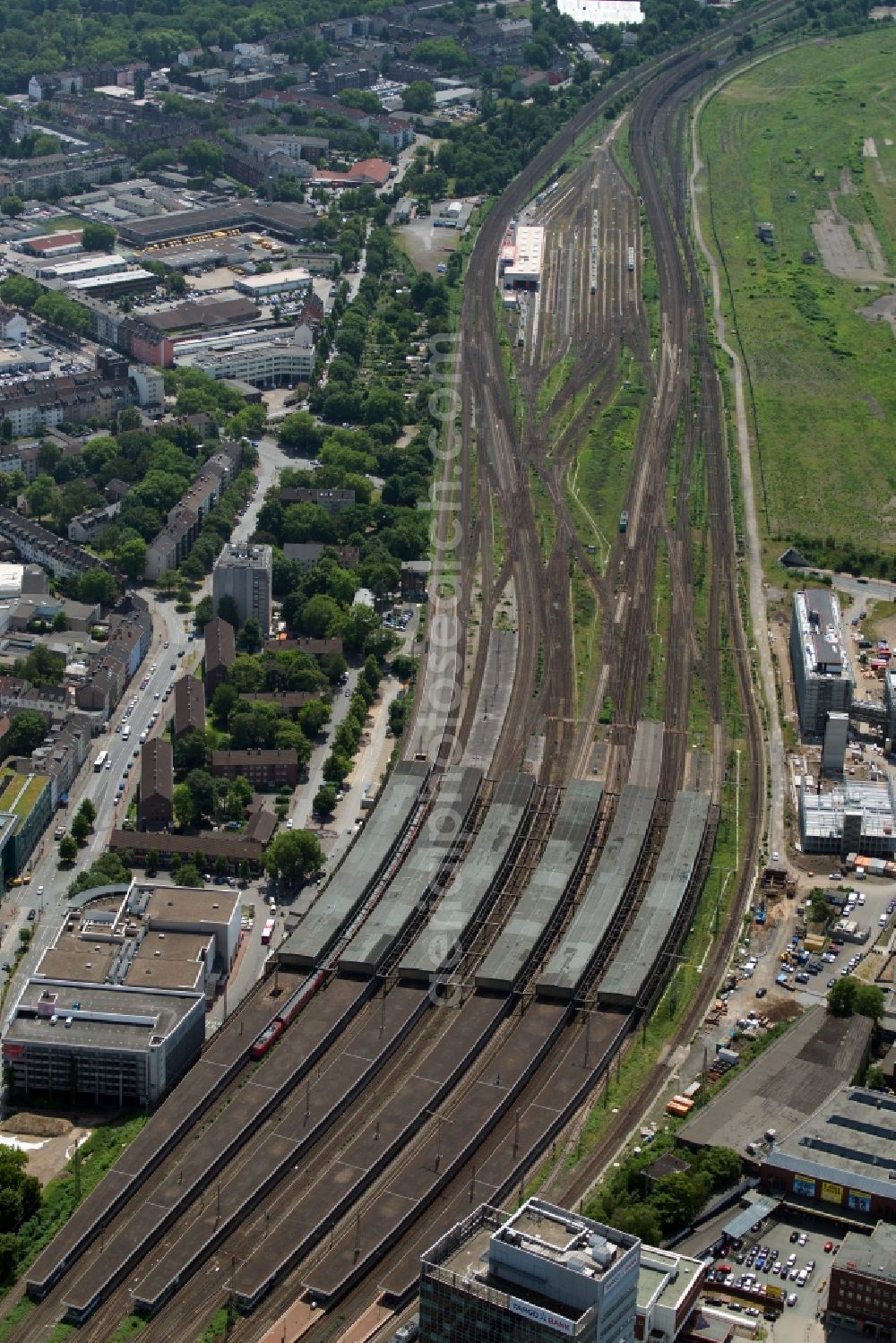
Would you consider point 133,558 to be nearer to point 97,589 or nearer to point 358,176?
point 97,589

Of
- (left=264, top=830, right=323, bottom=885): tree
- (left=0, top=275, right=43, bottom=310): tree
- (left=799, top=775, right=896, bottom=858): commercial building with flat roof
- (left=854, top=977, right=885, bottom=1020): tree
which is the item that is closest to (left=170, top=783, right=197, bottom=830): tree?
(left=264, top=830, right=323, bottom=885): tree

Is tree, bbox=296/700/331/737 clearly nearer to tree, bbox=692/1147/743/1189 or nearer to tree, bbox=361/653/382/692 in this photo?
tree, bbox=361/653/382/692

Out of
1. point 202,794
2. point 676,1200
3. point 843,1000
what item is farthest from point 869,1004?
point 202,794

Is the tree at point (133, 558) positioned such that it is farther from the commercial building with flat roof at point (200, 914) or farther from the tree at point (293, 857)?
the commercial building with flat roof at point (200, 914)

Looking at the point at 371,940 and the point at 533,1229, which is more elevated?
the point at 533,1229

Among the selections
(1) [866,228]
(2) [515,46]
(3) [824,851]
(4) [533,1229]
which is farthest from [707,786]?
(2) [515,46]

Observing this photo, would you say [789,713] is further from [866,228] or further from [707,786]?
[866,228]
